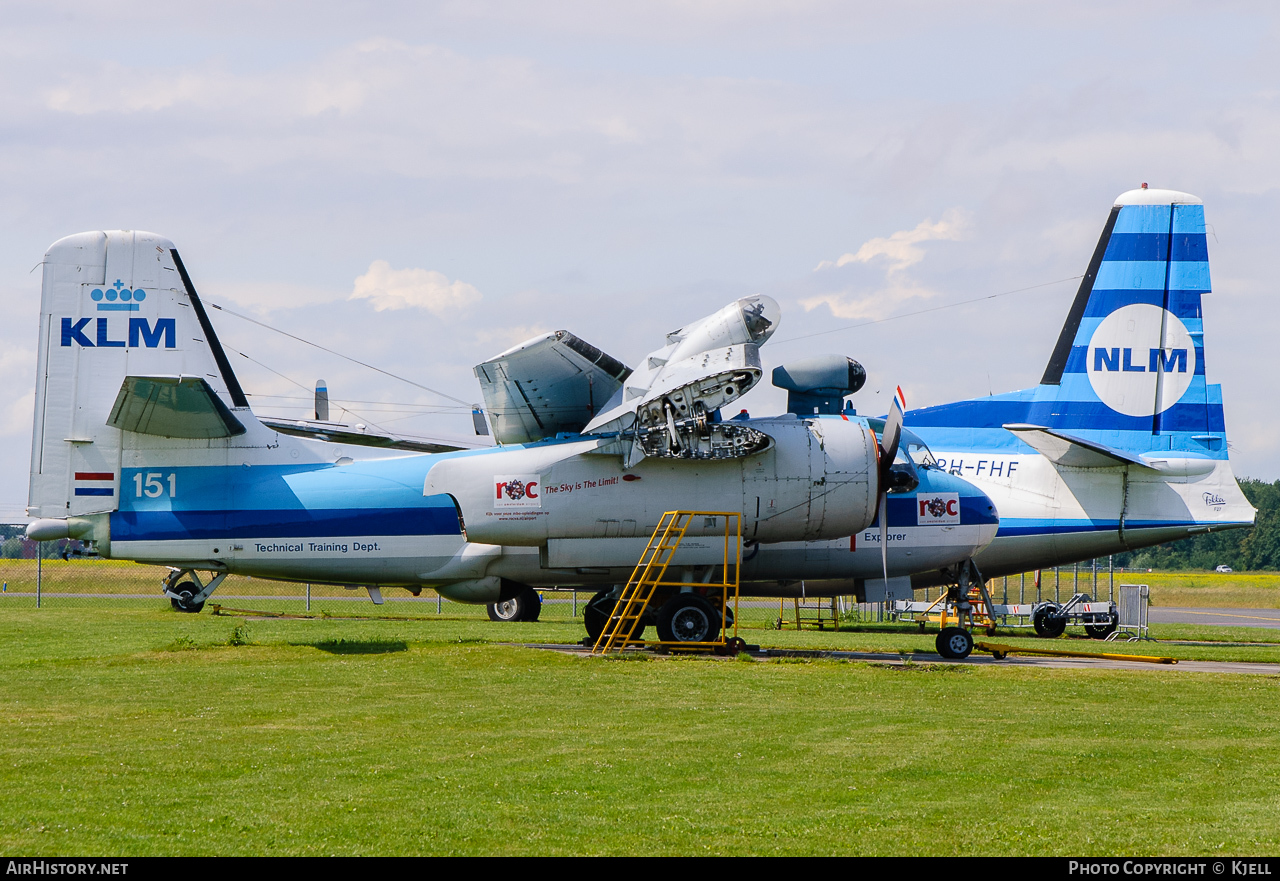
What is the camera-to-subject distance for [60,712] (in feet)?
44.2

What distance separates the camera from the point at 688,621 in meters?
21.6

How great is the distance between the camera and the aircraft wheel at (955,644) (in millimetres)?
21812

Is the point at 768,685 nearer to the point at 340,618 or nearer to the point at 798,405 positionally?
the point at 798,405

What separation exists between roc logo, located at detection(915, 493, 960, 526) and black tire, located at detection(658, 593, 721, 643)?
5.03 meters

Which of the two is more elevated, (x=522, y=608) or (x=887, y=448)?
(x=887, y=448)

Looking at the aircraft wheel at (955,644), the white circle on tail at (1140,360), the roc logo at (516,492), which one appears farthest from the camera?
the white circle on tail at (1140,360)

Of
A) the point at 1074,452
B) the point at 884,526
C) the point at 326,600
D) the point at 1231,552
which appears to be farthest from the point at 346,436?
the point at 1231,552

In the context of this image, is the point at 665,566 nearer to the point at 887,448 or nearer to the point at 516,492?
the point at 516,492

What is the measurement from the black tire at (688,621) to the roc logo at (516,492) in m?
3.11

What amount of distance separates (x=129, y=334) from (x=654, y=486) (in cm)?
1053

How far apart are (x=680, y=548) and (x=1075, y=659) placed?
810cm

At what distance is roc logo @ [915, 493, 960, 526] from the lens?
78.0ft

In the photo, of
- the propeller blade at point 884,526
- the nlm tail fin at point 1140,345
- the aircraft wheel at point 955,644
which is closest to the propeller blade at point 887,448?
the propeller blade at point 884,526

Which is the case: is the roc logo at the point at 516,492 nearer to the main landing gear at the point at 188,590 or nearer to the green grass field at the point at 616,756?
the green grass field at the point at 616,756
